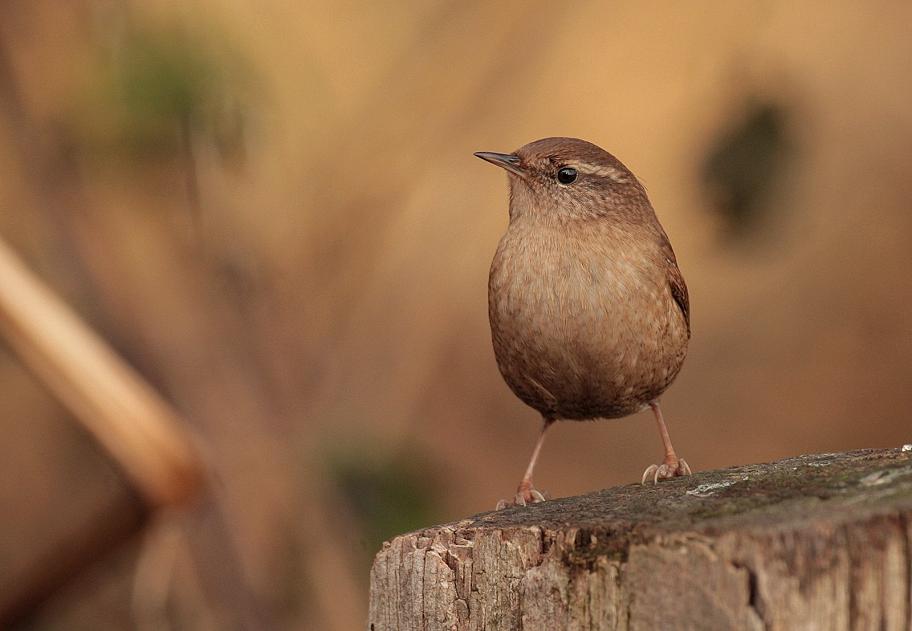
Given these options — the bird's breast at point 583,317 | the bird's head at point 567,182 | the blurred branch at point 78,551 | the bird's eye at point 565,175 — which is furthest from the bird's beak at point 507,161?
the blurred branch at point 78,551

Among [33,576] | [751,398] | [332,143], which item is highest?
[332,143]

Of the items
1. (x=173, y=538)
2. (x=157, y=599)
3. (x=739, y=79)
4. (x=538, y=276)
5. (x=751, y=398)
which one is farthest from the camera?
(x=751, y=398)

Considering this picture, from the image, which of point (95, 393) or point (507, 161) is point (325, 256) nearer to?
point (95, 393)

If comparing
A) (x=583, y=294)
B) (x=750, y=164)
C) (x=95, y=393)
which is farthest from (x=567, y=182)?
(x=95, y=393)

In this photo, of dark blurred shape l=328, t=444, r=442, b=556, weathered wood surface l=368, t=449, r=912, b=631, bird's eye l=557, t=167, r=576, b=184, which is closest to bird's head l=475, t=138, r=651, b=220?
bird's eye l=557, t=167, r=576, b=184

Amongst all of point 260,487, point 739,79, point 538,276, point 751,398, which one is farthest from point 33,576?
point 751,398

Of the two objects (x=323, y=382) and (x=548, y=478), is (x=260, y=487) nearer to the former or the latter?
(x=323, y=382)

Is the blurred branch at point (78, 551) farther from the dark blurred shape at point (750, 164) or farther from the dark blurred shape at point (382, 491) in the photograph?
the dark blurred shape at point (750, 164)
